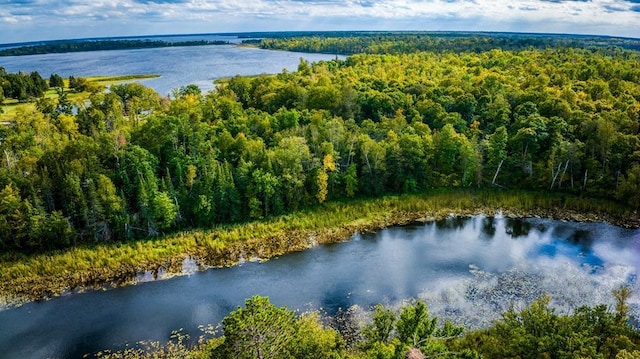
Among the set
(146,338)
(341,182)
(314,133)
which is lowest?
(146,338)

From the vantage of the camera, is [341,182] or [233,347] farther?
[341,182]

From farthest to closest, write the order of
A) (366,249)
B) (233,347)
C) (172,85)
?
(172,85)
(366,249)
(233,347)

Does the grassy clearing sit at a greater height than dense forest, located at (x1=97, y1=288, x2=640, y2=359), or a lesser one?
greater

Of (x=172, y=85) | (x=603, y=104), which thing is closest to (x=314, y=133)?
(x=603, y=104)

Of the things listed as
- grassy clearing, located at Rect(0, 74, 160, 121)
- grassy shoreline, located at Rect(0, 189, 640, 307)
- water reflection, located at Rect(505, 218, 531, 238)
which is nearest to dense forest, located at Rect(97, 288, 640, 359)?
grassy shoreline, located at Rect(0, 189, 640, 307)

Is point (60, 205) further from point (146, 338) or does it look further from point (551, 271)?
point (551, 271)

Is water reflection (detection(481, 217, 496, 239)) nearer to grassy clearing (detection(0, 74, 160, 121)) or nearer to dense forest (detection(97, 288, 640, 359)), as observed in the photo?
dense forest (detection(97, 288, 640, 359))

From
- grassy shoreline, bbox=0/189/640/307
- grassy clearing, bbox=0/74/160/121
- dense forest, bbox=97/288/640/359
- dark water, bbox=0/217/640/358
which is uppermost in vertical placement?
grassy clearing, bbox=0/74/160/121
